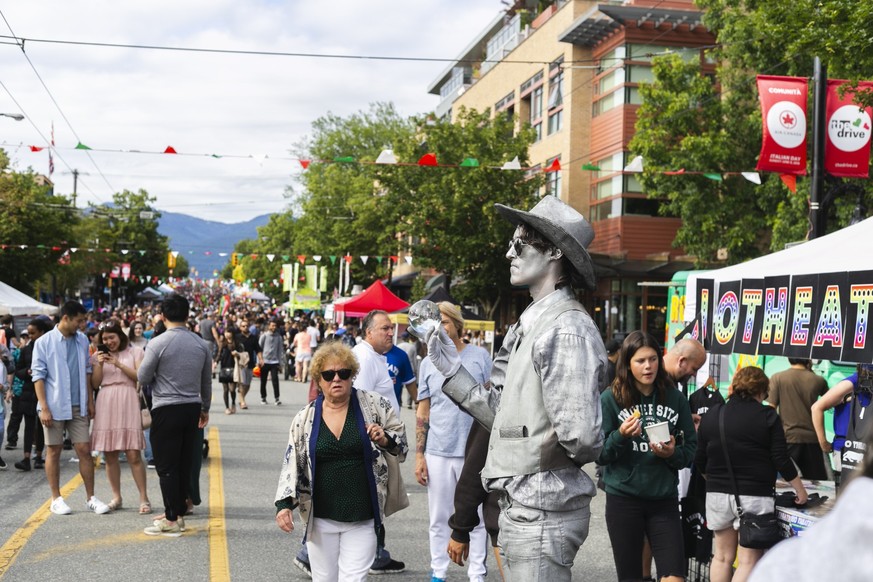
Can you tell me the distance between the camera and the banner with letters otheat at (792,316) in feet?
22.4

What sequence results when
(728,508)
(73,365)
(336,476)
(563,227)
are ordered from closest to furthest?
(563,227) → (336,476) → (728,508) → (73,365)

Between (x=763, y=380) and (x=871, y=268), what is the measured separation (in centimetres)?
108

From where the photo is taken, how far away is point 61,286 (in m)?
65.2

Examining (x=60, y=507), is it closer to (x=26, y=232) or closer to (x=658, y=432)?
(x=658, y=432)

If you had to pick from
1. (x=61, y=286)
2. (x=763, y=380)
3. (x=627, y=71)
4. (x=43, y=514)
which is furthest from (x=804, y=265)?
(x=61, y=286)

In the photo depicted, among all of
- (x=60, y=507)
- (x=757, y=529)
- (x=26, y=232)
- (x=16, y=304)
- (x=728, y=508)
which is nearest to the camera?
(x=757, y=529)

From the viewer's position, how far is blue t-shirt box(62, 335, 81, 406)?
9602 millimetres

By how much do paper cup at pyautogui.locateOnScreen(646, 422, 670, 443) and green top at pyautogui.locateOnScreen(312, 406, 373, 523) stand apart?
59.6 inches

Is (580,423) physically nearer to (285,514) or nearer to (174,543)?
(285,514)

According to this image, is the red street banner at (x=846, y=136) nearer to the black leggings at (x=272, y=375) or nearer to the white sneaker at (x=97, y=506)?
the white sneaker at (x=97, y=506)

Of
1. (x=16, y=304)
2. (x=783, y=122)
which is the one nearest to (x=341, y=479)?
(x=783, y=122)

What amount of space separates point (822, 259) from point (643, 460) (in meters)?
2.86

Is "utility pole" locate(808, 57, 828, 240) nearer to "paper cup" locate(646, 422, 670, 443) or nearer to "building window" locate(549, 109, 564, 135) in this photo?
"paper cup" locate(646, 422, 670, 443)

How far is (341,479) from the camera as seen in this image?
17.3 feet
